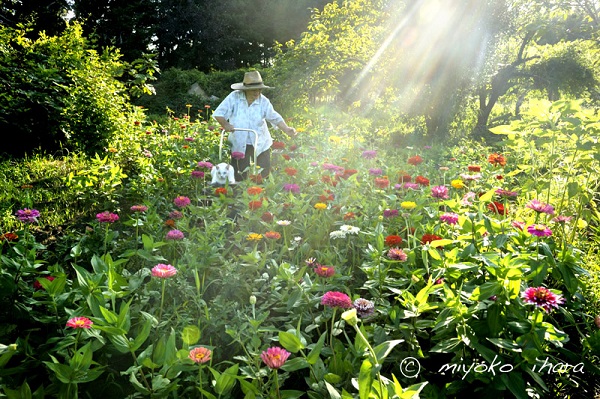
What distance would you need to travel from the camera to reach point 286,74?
8.54 meters

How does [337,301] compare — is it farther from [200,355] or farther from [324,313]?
[200,355]

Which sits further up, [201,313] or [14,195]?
[14,195]

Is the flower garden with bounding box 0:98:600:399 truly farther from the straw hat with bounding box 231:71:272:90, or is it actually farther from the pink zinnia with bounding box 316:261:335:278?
the straw hat with bounding box 231:71:272:90

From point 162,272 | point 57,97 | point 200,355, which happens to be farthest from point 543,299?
point 57,97

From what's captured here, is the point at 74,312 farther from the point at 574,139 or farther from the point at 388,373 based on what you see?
the point at 574,139

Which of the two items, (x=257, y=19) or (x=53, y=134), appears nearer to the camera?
(x=53, y=134)

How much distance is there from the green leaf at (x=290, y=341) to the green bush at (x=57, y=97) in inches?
180

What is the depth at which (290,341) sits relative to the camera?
125cm

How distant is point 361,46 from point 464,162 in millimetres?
5380

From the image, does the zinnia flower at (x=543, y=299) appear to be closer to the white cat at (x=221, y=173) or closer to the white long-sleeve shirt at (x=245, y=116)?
the white cat at (x=221, y=173)

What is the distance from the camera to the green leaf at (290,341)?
4.07 feet

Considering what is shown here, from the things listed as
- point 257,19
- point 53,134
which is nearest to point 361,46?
point 53,134

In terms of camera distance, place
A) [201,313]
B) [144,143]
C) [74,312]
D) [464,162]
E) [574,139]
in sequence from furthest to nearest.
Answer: [144,143] < [464,162] < [574,139] < [201,313] < [74,312]

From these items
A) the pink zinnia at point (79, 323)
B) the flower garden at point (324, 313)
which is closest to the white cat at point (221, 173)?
the flower garden at point (324, 313)
